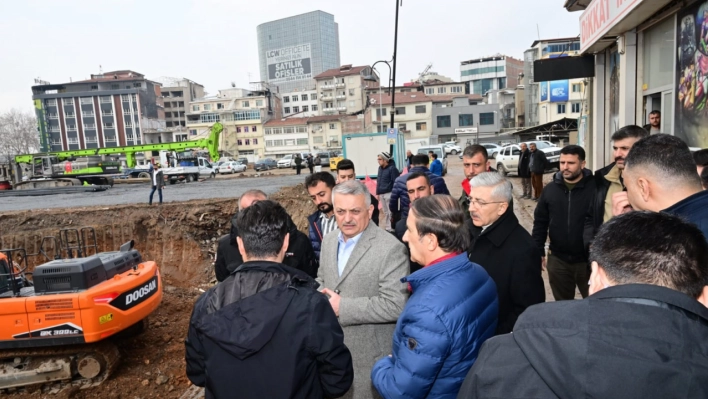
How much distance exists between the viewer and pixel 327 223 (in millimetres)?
4508

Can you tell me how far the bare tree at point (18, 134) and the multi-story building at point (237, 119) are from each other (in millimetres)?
27507

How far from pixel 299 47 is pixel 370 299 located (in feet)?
533

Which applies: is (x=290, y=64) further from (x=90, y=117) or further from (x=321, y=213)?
(x=321, y=213)

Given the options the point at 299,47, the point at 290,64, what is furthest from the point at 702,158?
the point at 299,47

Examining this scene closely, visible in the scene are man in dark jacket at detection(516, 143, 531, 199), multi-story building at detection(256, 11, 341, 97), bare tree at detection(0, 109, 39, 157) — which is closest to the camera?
man in dark jacket at detection(516, 143, 531, 199)

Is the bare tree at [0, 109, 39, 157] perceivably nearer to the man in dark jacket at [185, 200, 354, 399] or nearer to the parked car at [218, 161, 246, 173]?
the parked car at [218, 161, 246, 173]

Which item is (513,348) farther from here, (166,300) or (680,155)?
(166,300)

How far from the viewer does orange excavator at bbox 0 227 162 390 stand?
539 cm

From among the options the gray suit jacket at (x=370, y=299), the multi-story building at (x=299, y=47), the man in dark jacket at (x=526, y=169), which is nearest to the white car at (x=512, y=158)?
the man in dark jacket at (x=526, y=169)

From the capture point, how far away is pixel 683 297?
110cm

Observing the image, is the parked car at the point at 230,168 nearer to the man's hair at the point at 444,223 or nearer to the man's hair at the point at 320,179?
the man's hair at the point at 320,179

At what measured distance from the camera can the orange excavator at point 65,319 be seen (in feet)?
17.7

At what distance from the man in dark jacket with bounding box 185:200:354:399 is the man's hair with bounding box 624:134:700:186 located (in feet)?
5.85

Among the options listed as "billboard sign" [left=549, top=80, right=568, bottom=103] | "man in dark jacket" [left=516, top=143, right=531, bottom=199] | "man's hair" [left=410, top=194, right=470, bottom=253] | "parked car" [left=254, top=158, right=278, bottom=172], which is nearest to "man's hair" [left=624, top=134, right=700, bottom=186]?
"man's hair" [left=410, top=194, right=470, bottom=253]
